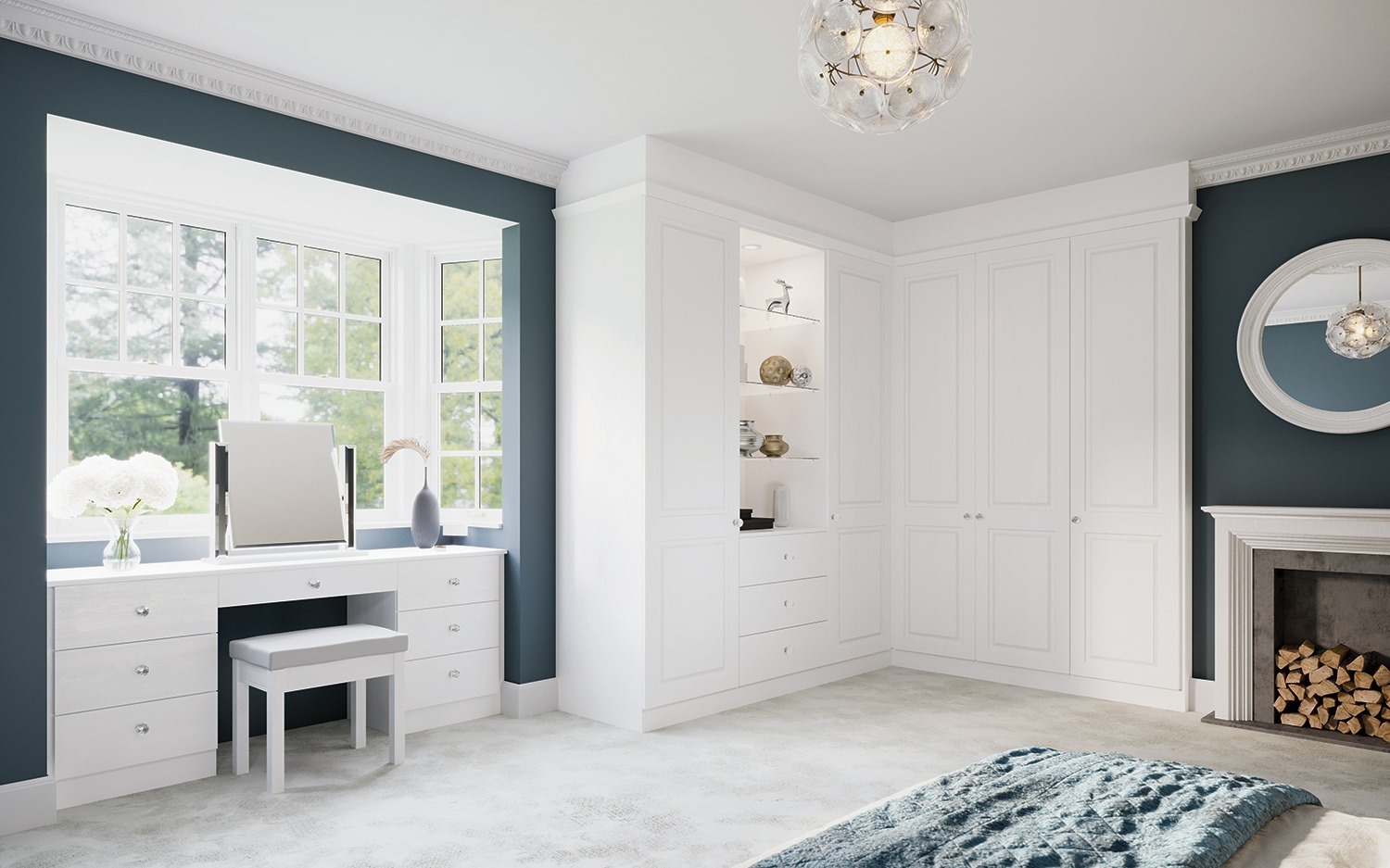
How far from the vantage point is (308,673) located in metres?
3.57

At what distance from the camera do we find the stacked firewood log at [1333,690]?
4113mm

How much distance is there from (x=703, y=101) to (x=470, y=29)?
107 centimetres

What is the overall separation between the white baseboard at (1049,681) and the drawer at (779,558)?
0.96 m

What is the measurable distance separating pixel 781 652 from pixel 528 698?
4.50 feet

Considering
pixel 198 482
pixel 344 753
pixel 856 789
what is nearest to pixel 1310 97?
pixel 856 789

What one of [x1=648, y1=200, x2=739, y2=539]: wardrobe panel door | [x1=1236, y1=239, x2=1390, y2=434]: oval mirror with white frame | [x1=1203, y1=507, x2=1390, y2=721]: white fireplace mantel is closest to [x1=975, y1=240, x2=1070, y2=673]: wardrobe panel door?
[x1=1203, y1=507, x2=1390, y2=721]: white fireplace mantel

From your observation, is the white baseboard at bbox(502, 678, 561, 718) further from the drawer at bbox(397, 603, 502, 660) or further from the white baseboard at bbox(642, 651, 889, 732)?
the white baseboard at bbox(642, 651, 889, 732)

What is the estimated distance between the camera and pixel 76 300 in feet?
13.2

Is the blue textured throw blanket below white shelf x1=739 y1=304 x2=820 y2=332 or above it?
below

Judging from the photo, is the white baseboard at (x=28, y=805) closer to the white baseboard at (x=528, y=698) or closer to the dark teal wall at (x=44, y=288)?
the dark teal wall at (x=44, y=288)

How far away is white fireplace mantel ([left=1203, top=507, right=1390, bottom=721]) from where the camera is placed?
4262mm

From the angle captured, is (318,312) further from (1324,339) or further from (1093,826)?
(1324,339)

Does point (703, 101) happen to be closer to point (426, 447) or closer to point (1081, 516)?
point (426, 447)

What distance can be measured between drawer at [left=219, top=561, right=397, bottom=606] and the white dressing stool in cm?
18
